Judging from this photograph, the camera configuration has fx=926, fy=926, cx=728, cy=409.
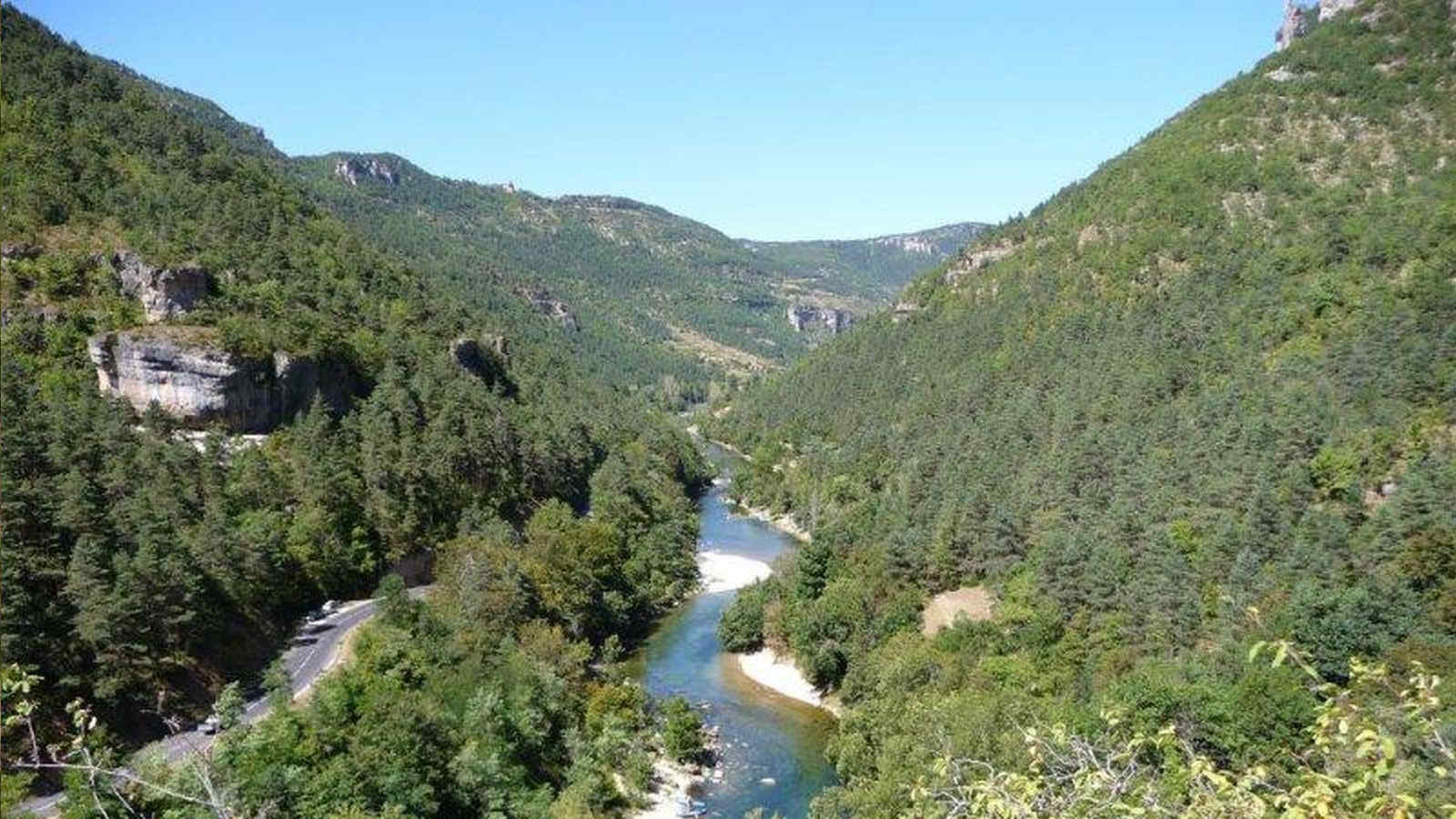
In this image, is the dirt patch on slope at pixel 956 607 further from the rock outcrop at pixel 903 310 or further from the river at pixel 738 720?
the rock outcrop at pixel 903 310

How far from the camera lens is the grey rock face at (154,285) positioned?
237ft

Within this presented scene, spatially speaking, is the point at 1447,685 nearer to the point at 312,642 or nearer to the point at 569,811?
the point at 569,811

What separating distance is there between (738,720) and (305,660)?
982 inches

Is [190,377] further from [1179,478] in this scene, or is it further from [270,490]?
[1179,478]

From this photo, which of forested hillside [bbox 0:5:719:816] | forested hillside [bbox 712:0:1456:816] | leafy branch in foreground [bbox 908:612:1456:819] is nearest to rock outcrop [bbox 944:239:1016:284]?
forested hillside [bbox 712:0:1456:816]

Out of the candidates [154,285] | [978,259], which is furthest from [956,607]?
[978,259]

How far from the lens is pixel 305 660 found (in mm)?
51125

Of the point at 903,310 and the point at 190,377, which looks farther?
the point at 903,310

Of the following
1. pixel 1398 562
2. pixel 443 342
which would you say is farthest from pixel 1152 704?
pixel 443 342

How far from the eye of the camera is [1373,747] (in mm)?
6727

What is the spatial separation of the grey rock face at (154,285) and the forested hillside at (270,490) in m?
0.22

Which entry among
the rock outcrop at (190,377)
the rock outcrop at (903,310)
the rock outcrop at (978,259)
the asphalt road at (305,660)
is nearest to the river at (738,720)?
the asphalt road at (305,660)

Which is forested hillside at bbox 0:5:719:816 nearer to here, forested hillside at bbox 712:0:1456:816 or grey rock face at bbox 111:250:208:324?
grey rock face at bbox 111:250:208:324

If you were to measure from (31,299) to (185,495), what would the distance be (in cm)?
2504
